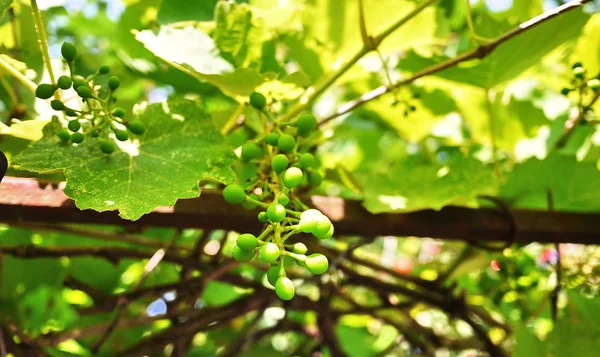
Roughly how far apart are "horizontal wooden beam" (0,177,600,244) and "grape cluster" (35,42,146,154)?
0.08 metres

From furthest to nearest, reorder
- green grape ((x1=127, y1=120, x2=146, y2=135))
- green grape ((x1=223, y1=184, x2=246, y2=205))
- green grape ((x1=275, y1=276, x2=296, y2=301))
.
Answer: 1. green grape ((x1=127, y1=120, x2=146, y2=135))
2. green grape ((x1=223, y1=184, x2=246, y2=205))
3. green grape ((x1=275, y1=276, x2=296, y2=301))

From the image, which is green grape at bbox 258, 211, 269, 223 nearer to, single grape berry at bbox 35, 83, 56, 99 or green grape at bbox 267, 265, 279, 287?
green grape at bbox 267, 265, 279, 287

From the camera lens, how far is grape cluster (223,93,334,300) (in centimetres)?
52

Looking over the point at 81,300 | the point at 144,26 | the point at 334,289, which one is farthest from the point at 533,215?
the point at 81,300

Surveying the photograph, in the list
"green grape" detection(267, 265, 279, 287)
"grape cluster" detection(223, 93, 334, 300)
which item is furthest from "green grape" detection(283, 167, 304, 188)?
"green grape" detection(267, 265, 279, 287)

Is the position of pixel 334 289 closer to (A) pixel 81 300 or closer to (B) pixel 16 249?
(B) pixel 16 249

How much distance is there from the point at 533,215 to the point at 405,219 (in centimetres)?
24

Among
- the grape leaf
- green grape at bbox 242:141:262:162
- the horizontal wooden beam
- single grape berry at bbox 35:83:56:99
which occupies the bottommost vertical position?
the horizontal wooden beam

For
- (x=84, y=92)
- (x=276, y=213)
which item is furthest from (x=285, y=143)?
(x=84, y=92)

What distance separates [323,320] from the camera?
47.6 inches

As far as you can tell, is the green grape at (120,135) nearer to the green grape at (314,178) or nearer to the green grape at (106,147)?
the green grape at (106,147)

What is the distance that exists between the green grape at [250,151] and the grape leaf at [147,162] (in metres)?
0.03

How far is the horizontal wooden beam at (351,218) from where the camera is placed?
0.70 m

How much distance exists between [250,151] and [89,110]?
21 cm
